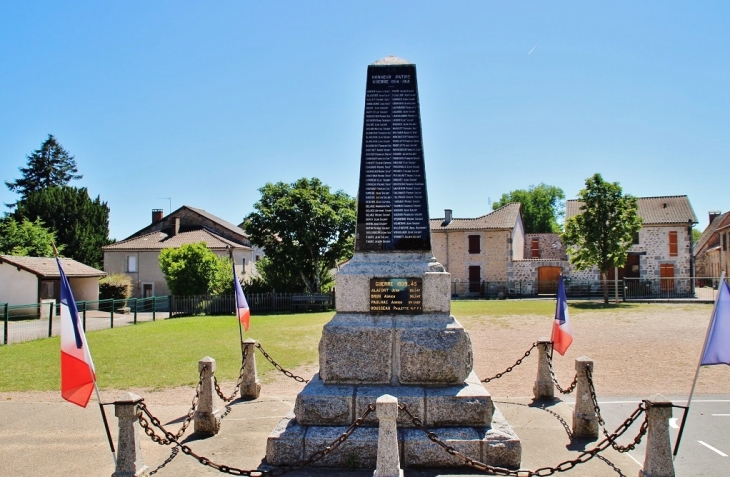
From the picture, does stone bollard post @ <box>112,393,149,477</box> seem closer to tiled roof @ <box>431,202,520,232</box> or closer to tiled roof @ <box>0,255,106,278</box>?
tiled roof @ <box>0,255,106,278</box>

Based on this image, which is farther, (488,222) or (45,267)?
(488,222)

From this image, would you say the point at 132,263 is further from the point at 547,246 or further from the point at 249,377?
the point at 249,377

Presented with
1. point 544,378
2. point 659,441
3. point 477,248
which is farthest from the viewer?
point 477,248

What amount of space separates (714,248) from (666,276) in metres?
16.5

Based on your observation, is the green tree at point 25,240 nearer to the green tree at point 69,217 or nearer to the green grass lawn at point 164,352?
the green tree at point 69,217

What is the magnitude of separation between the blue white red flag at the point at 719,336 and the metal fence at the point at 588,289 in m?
30.4

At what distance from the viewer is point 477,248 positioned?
40.1m

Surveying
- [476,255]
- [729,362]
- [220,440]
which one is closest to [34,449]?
[220,440]

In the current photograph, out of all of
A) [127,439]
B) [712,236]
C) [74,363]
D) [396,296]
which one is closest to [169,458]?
[127,439]

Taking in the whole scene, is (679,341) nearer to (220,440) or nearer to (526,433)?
(526,433)

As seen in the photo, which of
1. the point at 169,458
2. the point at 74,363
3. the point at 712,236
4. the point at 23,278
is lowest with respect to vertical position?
the point at 169,458

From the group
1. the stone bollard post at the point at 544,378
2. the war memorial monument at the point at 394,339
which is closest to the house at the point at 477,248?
the stone bollard post at the point at 544,378

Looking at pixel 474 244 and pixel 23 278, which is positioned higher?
pixel 474 244

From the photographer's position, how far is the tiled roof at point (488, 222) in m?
39.7
